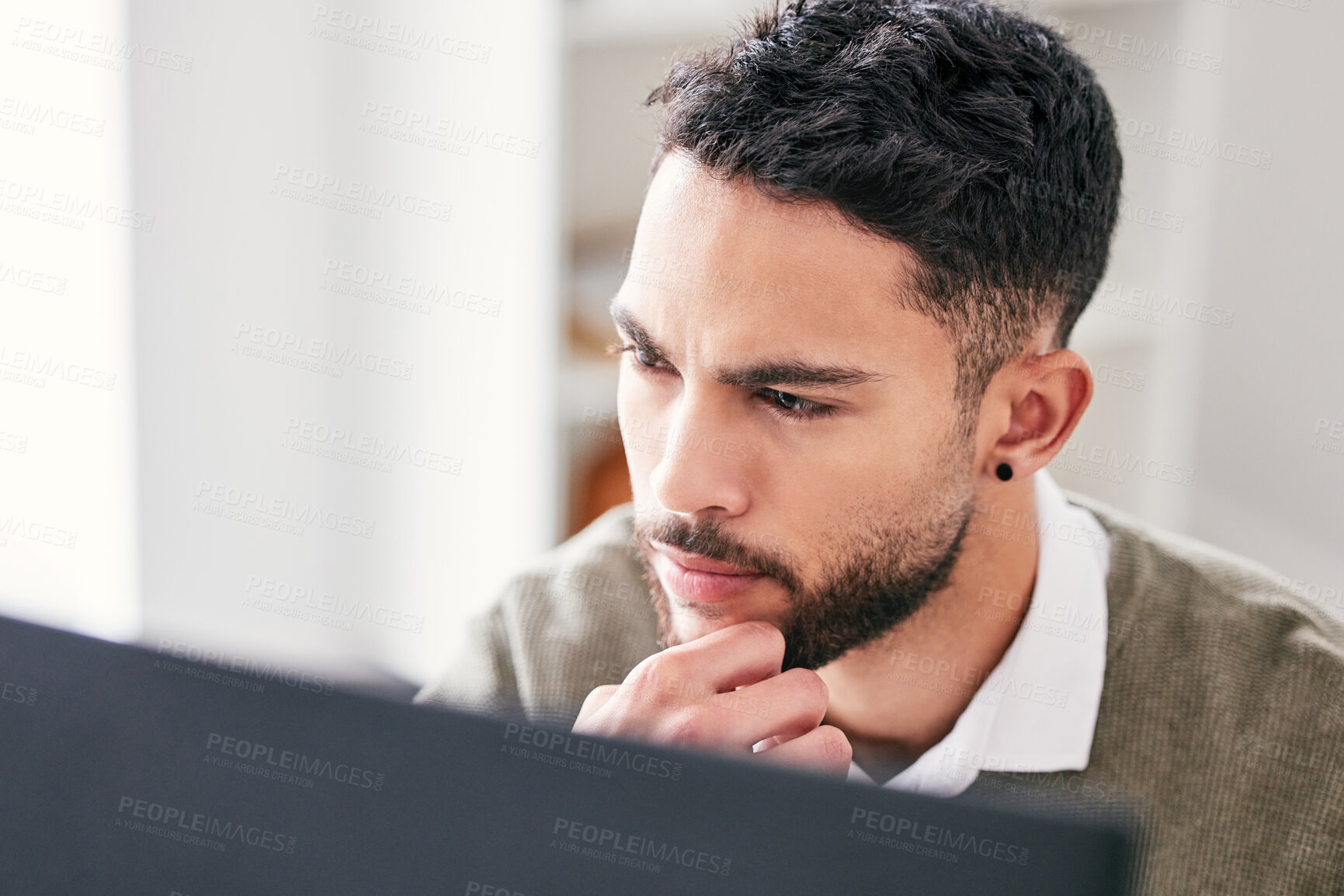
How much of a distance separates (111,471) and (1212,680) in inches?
63.6

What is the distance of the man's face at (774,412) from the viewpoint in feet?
2.69

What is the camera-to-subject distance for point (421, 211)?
197cm

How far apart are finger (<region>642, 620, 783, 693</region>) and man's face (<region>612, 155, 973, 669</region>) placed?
0.05m

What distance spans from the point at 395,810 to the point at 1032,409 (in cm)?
75

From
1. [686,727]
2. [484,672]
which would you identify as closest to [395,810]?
[686,727]

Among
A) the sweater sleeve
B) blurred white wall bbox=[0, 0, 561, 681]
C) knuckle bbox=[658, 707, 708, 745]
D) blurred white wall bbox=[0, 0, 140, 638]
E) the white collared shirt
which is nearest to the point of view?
knuckle bbox=[658, 707, 708, 745]

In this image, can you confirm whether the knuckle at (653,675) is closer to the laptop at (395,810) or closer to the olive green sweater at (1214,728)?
the olive green sweater at (1214,728)

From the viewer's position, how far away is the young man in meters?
0.82

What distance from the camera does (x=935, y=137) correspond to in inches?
32.4

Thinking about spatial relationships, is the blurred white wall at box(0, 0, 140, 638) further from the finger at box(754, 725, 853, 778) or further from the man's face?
the finger at box(754, 725, 853, 778)

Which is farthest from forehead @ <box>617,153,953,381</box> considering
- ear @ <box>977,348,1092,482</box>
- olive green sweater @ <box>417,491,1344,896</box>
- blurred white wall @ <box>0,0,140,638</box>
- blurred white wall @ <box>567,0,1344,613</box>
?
blurred white wall @ <box>0,0,140,638</box>

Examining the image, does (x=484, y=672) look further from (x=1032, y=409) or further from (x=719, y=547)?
(x=1032, y=409)

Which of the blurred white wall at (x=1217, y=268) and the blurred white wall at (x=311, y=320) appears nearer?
the blurred white wall at (x=1217, y=268)

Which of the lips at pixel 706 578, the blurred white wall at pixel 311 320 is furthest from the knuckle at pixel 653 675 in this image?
the blurred white wall at pixel 311 320
